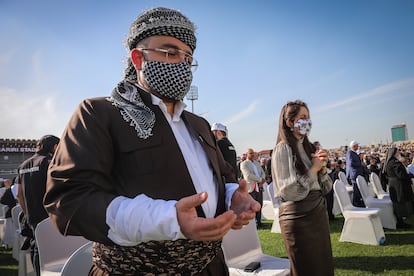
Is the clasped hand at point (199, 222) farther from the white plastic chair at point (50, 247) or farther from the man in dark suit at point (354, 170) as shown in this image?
the man in dark suit at point (354, 170)

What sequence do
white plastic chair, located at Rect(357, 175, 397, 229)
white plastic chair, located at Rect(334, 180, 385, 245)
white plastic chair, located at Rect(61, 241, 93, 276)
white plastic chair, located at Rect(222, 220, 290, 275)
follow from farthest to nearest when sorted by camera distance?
1. white plastic chair, located at Rect(357, 175, 397, 229)
2. white plastic chair, located at Rect(334, 180, 385, 245)
3. white plastic chair, located at Rect(222, 220, 290, 275)
4. white plastic chair, located at Rect(61, 241, 93, 276)

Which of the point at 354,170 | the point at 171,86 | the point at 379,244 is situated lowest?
the point at 379,244

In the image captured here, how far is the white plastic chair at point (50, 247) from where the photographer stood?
261 centimetres

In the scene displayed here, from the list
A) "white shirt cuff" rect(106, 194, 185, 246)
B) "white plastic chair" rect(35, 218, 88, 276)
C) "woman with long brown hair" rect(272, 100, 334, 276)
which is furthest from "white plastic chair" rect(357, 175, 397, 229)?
"white shirt cuff" rect(106, 194, 185, 246)

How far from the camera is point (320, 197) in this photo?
2.95 m

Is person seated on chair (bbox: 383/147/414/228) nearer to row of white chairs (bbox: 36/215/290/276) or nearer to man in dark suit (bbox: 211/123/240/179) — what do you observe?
man in dark suit (bbox: 211/123/240/179)

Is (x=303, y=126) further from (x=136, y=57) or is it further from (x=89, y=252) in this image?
(x=89, y=252)

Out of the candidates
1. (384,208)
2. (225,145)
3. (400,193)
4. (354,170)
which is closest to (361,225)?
(384,208)

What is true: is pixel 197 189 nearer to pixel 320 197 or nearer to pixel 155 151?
pixel 155 151

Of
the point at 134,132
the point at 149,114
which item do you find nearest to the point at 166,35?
the point at 149,114

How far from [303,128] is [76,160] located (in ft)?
7.99

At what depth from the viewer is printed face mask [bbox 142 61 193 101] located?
1338mm

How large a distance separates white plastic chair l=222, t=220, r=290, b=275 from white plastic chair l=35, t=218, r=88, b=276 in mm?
1492

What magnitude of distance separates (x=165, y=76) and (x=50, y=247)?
223 centimetres
